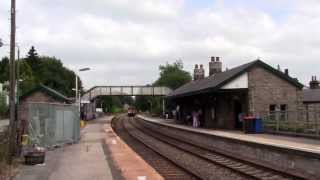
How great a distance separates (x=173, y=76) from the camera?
125 m

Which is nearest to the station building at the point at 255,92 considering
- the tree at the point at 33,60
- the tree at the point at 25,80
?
the tree at the point at 25,80

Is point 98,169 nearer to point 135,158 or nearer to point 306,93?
point 135,158

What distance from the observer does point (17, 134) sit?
74.6 ft

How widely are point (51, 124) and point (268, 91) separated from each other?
20.3 metres

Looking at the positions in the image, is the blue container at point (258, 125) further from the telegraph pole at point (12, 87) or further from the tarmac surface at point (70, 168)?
the telegraph pole at point (12, 87)

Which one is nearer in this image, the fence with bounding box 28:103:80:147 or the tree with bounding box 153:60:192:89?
the fence with bounding box 28:103:80:147

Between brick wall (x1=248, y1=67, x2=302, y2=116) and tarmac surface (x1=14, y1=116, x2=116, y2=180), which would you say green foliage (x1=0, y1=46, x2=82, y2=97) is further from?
tarmac surface (x1=14, y1=116, x2=116, y2=180)

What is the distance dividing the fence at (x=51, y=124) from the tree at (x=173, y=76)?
86.7 m

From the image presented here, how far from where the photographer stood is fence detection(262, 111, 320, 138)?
2751 cm

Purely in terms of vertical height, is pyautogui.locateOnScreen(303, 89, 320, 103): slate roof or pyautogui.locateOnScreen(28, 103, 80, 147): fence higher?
pyautogui.locateOnScreen(303, 89, 320, 103): slate roof

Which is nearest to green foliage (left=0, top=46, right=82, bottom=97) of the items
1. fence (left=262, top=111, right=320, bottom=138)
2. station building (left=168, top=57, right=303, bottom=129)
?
station building (left=168, top=57, right=303, bottom=129)

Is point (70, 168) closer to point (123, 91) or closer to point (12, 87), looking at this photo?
point (12, 87)

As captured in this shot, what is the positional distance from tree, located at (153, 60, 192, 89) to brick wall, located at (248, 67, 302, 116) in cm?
7656

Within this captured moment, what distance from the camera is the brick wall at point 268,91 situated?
42281mm
